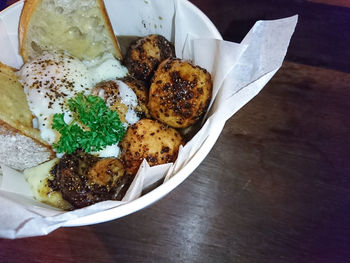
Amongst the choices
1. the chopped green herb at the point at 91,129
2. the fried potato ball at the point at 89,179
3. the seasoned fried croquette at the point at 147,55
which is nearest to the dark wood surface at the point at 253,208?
the fried potato ball at the point at 89,179

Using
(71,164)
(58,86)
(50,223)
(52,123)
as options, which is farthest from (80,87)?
(50,223)

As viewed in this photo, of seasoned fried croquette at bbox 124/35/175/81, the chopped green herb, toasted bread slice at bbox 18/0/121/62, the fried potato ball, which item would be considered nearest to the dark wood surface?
the fried potato ball

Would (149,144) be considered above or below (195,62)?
below

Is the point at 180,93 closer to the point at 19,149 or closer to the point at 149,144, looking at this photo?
the point at 149,144

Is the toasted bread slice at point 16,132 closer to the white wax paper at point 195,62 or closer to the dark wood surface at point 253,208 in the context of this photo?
the white wax paper at point 195,62

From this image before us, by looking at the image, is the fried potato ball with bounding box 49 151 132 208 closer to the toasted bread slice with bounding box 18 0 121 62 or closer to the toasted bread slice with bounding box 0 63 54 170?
the toasted bread slice with bounding box 0 63 54 170

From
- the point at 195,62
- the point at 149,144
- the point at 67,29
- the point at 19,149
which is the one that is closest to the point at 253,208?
the point at 149,144
